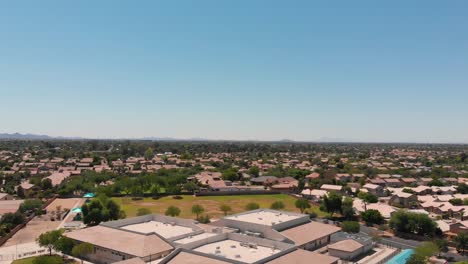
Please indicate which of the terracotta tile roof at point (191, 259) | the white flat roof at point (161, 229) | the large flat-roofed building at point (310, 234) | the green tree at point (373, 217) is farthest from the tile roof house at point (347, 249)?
the terracotta tile roof at point (191, 259)

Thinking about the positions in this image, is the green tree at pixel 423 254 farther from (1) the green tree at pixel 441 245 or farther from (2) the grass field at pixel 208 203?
(2) the grass field at pixel 208 203

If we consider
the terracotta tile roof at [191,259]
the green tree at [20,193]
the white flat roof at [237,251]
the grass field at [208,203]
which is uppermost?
the terracotta tile roof at [191,259]

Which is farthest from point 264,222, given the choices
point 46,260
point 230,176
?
point 230,176

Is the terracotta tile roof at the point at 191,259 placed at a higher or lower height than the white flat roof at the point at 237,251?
higher

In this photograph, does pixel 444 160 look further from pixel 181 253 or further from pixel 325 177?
pixel 181 253

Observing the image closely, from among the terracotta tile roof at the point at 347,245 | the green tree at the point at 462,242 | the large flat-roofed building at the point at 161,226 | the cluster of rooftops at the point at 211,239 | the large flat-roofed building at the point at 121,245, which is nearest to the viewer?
the cluster of rooftops at the point at 211,239

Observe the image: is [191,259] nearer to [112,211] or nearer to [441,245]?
[112,211]
